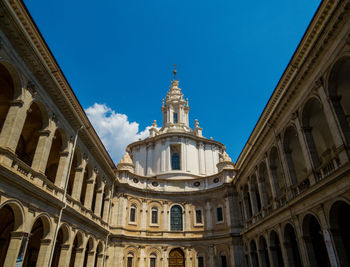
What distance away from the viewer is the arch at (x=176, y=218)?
105ft

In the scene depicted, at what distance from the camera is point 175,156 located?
39.6 metres

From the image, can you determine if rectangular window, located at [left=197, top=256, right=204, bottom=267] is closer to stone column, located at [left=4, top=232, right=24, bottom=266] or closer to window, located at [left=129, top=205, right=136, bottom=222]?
window, located at [left=129, top=205, right=136, bottom=222]

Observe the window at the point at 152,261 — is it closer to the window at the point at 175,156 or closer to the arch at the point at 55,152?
the window at the point at 175,156

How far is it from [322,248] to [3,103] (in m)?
22.5

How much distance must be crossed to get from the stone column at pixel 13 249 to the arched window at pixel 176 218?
22.0m

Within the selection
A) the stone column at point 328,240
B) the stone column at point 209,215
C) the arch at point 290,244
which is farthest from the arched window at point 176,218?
the stone column at point 328,240

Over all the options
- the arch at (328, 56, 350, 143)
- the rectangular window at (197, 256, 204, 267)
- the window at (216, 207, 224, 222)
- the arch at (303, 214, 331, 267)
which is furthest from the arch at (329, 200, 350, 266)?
the rectangular window at (197, 256, 204, 267)

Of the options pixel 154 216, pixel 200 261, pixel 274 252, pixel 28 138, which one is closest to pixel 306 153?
pixel 274 252

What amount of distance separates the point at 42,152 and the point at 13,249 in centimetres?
513

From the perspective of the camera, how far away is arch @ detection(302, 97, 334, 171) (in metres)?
15.0

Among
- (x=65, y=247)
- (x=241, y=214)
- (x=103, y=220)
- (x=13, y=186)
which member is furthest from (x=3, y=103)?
(x=241, y=214)

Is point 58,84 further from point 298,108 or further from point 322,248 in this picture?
point 322,248

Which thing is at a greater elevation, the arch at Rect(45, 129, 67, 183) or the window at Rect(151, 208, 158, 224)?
the arch at Rect(45, 129, 67, 183)

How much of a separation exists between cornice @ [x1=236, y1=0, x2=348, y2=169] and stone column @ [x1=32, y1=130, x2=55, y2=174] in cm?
1498
